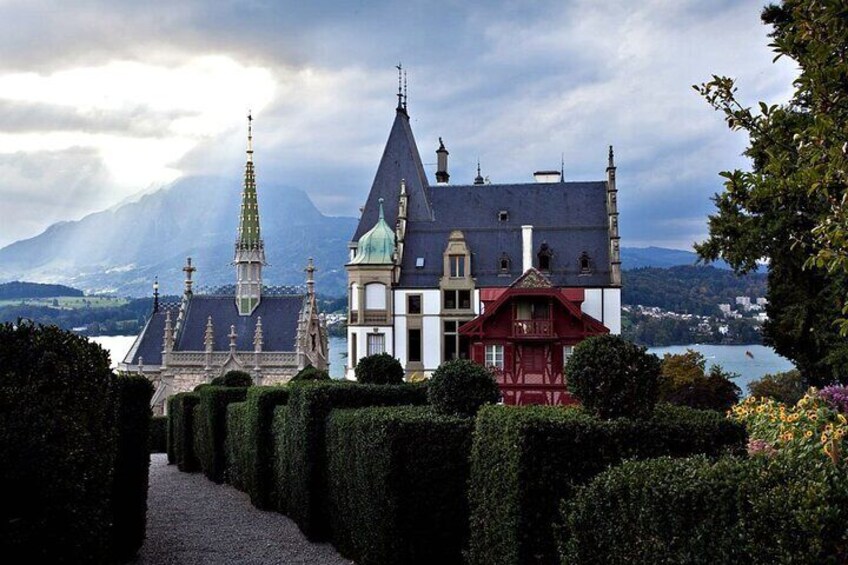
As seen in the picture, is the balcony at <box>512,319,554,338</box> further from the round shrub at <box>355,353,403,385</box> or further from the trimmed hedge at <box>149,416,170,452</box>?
the round shrub at <box>355,353,403,385</box>

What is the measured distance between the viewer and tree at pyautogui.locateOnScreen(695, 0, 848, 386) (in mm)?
10781

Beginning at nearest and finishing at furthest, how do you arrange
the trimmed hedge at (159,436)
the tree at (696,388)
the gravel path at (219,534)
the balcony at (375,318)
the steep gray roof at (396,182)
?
the gravel path at (219,534) < the tree at (696,388) < the trimmed hedge at (159,436) < the balcony at (375,318) < the steep gray roof at (396,182)

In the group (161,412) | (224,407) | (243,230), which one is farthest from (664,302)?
(224,407)

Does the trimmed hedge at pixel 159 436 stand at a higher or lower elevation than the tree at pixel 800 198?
lower

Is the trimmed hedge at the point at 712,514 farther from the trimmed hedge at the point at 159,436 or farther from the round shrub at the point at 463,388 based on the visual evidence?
the trimmed hedge at the point at 159,436

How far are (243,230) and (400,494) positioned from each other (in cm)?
5817

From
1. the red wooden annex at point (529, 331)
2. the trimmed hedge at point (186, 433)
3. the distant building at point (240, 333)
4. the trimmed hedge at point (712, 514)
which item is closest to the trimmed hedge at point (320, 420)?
the trimmed hedge at point (712, 514)

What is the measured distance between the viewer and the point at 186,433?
36438mm

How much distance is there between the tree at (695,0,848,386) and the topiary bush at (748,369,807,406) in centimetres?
614

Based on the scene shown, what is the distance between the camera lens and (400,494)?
14.8 metres

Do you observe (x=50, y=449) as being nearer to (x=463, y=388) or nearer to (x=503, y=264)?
(x=463, y=388)

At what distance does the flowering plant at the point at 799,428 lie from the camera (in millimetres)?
12883

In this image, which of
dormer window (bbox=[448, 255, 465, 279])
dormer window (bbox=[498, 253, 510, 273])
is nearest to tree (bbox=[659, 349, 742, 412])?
dormer window (bbox=[498, 253, 510, 273])

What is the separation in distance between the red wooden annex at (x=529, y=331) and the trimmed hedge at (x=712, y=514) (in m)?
36.1
